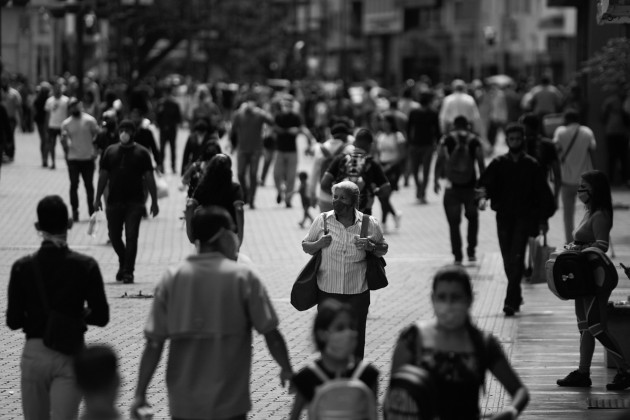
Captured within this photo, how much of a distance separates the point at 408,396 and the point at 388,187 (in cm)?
949

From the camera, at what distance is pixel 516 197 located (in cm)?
1455

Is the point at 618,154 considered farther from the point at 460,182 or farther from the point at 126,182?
the point at 126,182

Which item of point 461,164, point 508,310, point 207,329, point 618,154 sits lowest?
point 618,154

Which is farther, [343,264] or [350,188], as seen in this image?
[350,188]

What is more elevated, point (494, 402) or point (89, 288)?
point (89, 288)

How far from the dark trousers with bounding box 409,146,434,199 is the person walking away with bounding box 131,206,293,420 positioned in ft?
68.4

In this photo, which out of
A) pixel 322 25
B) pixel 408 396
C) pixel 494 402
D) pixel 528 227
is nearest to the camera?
pixel 408 396

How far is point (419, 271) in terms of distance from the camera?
60.8 ft

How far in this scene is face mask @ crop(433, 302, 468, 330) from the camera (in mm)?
6492

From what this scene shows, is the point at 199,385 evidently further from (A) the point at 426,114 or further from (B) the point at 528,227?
(A) the point at 426,114

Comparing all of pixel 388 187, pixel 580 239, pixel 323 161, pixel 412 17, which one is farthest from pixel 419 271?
pixel 412 17

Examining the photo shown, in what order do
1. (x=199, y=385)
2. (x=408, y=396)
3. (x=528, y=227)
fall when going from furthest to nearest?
(x=528, y=227)
(x=199, y=385)
(x=408, y=396)

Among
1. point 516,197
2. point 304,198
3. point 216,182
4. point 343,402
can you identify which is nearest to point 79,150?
point 304,198

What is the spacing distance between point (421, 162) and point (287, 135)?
2942 mm
